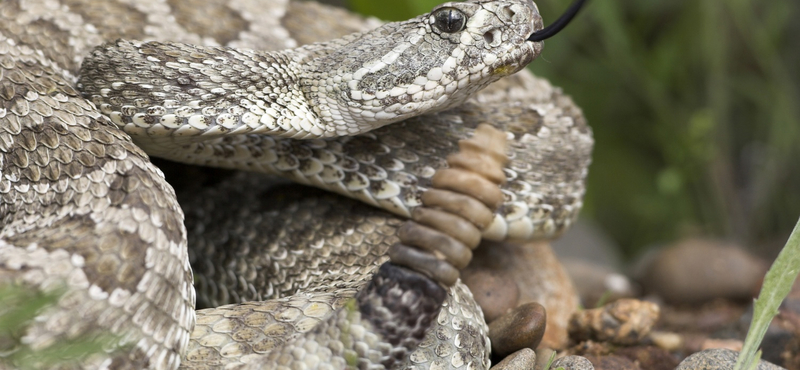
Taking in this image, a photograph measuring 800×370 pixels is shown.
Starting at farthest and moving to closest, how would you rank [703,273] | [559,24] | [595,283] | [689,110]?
[689,110] < [595,283] < [703,273] < [559,24]

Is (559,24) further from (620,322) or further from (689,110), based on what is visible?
(689,110)

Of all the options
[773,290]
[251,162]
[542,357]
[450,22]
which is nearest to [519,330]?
[542,357]

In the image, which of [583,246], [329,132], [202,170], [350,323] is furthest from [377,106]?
[583,246]

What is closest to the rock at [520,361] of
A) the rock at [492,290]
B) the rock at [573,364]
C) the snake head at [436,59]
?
the rock at [573,364]

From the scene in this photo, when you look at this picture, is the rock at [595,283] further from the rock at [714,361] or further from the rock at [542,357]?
the rock at [714,361]

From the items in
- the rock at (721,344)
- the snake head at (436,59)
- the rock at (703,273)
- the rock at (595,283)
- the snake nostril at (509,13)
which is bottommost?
the rock at (595,283)

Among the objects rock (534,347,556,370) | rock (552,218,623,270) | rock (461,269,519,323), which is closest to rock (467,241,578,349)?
rock (461,269,519,323)
